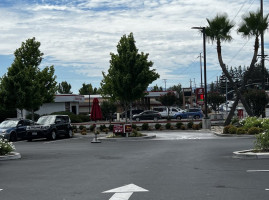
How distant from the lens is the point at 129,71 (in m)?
38.2

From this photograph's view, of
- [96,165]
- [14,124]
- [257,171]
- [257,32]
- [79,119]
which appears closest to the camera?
[257,171]

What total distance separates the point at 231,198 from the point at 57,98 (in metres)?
58.8

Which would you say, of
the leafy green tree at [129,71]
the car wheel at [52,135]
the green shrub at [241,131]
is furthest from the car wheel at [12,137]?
the green shrub at [241,131]

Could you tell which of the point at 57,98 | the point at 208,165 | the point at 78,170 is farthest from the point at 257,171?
the point at 57,98

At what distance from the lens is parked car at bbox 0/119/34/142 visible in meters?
29.1

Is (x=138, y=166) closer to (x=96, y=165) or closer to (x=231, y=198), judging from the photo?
(x=96, y=165)

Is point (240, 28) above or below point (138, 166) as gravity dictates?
above

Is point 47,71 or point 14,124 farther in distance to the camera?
point 47,71

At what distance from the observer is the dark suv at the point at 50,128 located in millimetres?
29297

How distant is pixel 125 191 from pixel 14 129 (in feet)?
73.8

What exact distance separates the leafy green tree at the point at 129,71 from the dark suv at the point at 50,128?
7708 millimetres

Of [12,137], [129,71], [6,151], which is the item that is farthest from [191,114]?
[6,151]

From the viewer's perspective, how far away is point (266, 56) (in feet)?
155

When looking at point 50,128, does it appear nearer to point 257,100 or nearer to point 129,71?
point 129,71
